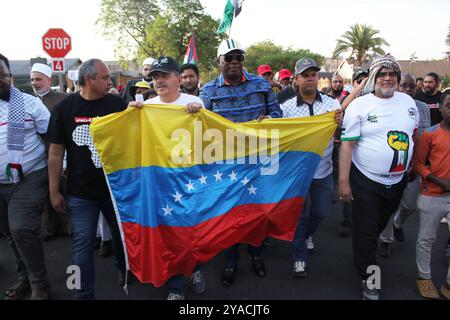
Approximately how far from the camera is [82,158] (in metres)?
3.11

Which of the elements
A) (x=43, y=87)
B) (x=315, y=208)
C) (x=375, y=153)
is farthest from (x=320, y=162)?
(x=43, y=87)

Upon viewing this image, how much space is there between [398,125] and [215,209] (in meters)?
1.85

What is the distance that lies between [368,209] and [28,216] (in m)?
3.18

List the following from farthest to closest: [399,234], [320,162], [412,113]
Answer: [399,234], [320,162], [412,113]

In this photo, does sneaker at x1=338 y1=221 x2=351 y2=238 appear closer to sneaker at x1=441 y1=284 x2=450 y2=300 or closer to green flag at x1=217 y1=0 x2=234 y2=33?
sneaker at x1=441 y1=284 x2=450 y2=300

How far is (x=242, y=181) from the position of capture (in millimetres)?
3334

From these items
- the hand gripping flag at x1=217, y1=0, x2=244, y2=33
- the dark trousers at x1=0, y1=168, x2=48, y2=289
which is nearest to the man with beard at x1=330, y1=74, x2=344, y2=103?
the hand gripping flag at x1=217, y1=0, x2=244, y2=33

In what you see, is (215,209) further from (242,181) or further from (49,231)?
(49,231)

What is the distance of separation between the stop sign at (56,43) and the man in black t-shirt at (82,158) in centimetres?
654

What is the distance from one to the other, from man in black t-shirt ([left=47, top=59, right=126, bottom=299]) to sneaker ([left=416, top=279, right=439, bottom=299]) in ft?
10.3

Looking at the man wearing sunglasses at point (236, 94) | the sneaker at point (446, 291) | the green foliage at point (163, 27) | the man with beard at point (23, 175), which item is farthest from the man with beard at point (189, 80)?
the green foliage at point (163, 27)

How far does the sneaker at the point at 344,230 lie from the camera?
4969 millimetres

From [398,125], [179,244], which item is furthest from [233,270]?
[398,125]

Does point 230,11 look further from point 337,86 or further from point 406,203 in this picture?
point 406,203
